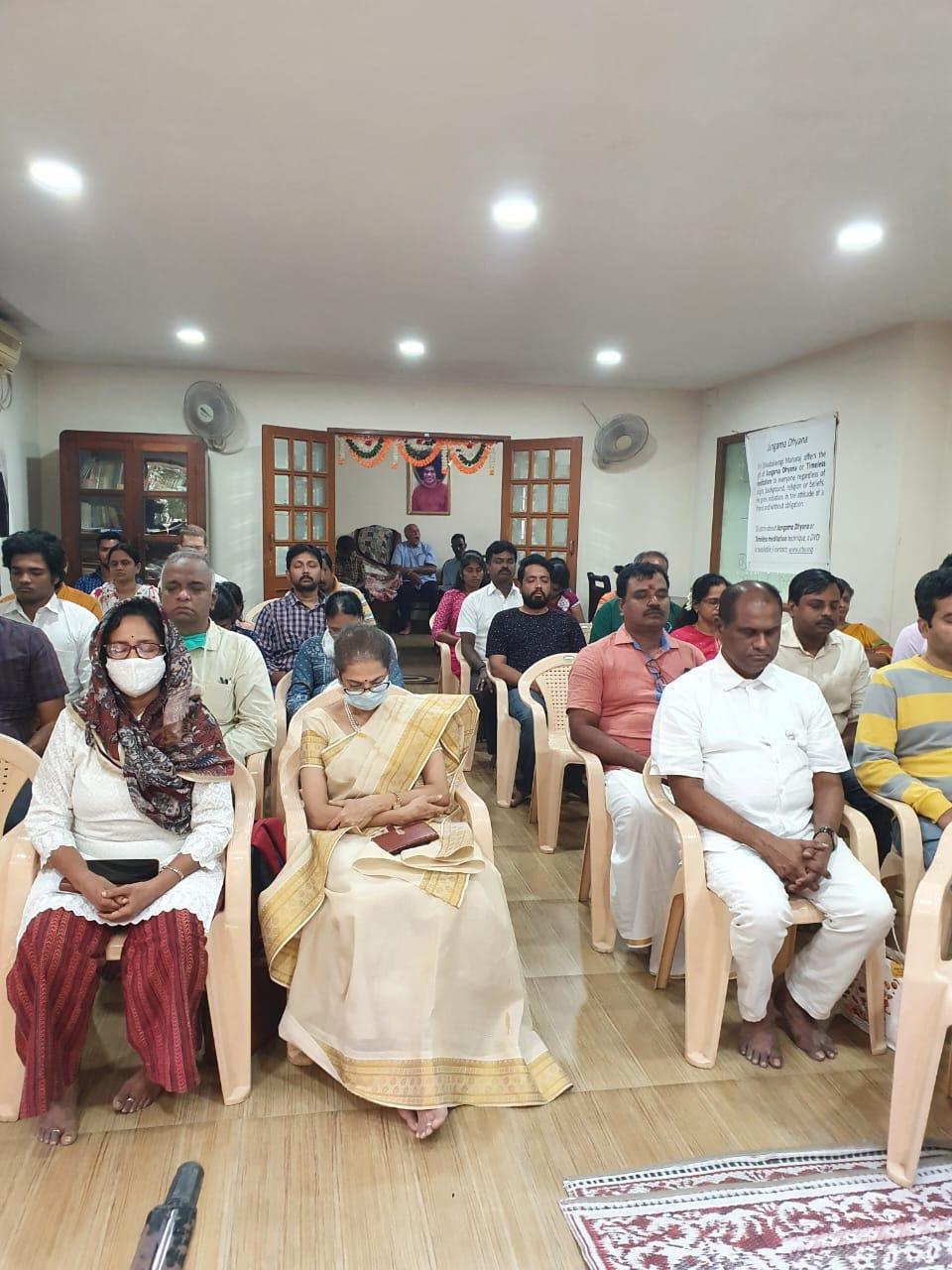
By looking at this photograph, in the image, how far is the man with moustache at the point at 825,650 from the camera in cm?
284

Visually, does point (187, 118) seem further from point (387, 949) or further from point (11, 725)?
point (387, 949)

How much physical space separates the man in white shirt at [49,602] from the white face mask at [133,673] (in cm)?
108

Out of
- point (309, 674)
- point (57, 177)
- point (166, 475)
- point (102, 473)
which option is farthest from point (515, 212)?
point (102, 473)

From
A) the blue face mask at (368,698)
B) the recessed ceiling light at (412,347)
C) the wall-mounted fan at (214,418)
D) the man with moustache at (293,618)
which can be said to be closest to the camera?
the blue face mask at (368,698)

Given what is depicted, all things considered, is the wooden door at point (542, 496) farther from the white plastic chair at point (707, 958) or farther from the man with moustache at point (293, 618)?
the white plastic chair at point (707, 958)

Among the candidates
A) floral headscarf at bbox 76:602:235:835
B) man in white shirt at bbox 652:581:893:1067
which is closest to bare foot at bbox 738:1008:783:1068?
man in white shirt at bbox 652:581:893:1067

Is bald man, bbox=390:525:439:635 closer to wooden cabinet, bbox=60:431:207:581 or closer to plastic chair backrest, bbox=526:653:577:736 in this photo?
wooden cabinet, bbox=60:431:207:581

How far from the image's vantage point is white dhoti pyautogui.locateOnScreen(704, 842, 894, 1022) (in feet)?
6.18

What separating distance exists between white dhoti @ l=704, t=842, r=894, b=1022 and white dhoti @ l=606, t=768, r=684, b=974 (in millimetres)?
369

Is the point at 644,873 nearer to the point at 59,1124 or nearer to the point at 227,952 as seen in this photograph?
the point at 227,952

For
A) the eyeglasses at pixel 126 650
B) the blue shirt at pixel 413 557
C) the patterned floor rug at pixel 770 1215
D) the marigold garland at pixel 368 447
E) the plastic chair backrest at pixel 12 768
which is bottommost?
the patterned floor rug at pixel 770 1215

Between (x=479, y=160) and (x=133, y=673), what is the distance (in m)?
2.41

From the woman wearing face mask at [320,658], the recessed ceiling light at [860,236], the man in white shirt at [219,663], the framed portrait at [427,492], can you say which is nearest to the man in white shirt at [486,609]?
the woman wearing face mask at [320,658]

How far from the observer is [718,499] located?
7.32 m
